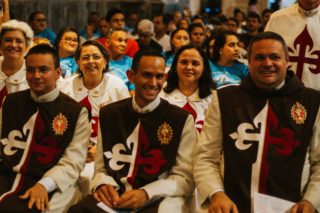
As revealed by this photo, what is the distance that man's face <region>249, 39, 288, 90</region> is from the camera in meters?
2.74

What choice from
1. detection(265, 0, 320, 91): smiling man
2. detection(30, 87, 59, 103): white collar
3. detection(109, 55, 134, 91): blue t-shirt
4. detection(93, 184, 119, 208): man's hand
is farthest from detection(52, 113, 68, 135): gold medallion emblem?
detection(109, 55, 134, 91): blue t-shirt

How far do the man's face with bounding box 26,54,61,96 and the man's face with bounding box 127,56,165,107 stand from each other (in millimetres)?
533

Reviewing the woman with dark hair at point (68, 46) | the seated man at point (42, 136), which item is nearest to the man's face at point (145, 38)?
the woman with dark hair at point (68, 46)

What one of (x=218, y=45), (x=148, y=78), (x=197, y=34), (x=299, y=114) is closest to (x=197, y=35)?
(x=197, y=34)

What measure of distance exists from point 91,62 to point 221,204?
2.13 metres

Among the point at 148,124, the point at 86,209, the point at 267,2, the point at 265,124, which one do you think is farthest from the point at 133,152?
the point at 267,2

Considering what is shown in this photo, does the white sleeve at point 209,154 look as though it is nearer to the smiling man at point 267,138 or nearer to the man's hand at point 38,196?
the smiling man at point 267,138

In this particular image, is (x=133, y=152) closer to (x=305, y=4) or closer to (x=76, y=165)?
(x=76, y=165)

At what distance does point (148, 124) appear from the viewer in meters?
3.10

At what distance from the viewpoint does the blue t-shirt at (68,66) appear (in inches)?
217

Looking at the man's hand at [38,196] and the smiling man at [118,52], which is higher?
the smiling man at [118,52]

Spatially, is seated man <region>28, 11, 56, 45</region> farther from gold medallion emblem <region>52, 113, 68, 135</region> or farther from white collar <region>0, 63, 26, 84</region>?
gold medallion emblem <region>52, 113, 68, 135</region>

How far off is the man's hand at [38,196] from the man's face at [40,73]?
1.90 ft

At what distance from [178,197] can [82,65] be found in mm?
1822
